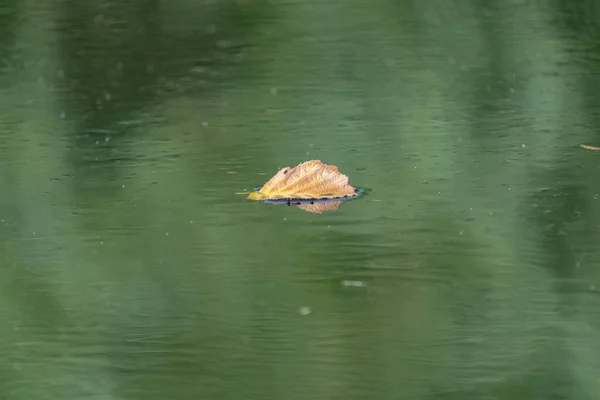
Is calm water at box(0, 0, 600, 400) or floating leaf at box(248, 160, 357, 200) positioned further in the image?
floating leaf at box(248, 160, 357, 200)

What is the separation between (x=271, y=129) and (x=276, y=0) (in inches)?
146

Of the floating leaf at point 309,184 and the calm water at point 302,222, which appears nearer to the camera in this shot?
the calm water at point 302,222

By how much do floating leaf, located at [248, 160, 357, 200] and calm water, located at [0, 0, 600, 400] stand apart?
0.08 metres

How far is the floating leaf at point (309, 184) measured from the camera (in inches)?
156

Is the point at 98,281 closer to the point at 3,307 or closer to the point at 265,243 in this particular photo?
the point at 3,307

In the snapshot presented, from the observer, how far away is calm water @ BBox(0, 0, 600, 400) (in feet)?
8.45

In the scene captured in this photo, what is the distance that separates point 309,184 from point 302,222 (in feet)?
1.04

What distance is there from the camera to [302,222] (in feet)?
12.1

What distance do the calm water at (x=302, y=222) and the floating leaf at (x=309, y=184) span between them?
0.08m

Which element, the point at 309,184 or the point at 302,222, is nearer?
the point at 302,222

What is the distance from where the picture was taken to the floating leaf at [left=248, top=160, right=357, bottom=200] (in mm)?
3975

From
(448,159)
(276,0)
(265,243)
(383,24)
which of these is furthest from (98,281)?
(276,0)

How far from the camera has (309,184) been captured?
3.98 m

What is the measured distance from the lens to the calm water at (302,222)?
2.57 metres
